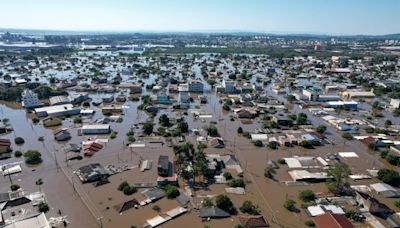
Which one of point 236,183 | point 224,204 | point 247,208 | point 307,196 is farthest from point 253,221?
point 307,196

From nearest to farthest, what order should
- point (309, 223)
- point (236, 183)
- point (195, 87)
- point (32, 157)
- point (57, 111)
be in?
point (309, 223), point (236, 183), point (32, 157), point (57, 111), point (195, 87)

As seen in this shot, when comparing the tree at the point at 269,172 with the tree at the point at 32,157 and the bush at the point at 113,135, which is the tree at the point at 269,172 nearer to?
the bush at the point at 113,135

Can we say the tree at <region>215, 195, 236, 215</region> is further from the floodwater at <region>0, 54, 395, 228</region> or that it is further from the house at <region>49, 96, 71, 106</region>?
the house at <region>49, 96, 71, 106</region>

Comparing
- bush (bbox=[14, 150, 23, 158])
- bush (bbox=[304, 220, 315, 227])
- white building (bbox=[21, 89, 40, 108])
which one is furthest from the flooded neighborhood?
bush (bbox=[14, 150, 23, 158])

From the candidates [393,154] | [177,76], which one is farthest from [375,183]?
[177,76]

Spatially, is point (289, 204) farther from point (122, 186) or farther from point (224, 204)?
point (122, 186)

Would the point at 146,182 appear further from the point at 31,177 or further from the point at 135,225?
the point at 31,177
